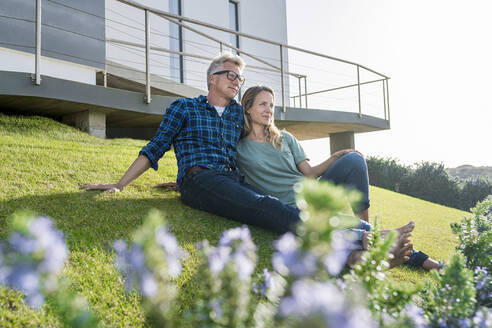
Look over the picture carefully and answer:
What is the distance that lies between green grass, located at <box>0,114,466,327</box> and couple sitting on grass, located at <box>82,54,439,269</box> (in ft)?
0.74

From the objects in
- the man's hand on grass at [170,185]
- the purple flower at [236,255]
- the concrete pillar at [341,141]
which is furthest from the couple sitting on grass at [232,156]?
the concrete pillar at [341,141]

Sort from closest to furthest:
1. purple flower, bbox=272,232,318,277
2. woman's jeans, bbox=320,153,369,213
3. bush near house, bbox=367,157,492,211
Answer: purple flower, bbox=272,232,318,277 < woman's jeans, bbox=320,153,369,213 < bush near house, bbox=367,157,492,211

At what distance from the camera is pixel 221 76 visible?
12.0 ft

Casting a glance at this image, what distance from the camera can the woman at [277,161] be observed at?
11.1 ft

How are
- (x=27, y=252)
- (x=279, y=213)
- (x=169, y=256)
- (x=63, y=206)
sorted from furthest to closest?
(x=63, y=206) < (x=279, y=213) < (x=169, y=256) < (x=27, y=252)

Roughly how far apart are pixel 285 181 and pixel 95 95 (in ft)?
14.1

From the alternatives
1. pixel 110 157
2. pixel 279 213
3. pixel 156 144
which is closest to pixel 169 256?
pixel 279 213

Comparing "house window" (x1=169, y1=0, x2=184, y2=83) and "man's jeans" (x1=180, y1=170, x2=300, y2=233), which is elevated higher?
"house window" (x1=169, y1=0, x2=184, y2=83)

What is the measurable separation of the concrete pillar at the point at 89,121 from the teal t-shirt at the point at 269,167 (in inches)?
155

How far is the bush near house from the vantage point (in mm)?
13289

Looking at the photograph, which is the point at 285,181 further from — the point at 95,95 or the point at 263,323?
the point at 95,95

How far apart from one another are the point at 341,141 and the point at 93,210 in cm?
1075

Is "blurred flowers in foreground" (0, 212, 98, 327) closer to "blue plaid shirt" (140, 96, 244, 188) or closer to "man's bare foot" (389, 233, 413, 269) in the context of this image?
"man's bare foot" (389, 233, 413, 269)

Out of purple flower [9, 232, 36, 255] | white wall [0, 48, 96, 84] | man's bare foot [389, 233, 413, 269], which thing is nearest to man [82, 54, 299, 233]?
man's bare foot [389, 233, 413, 269]
